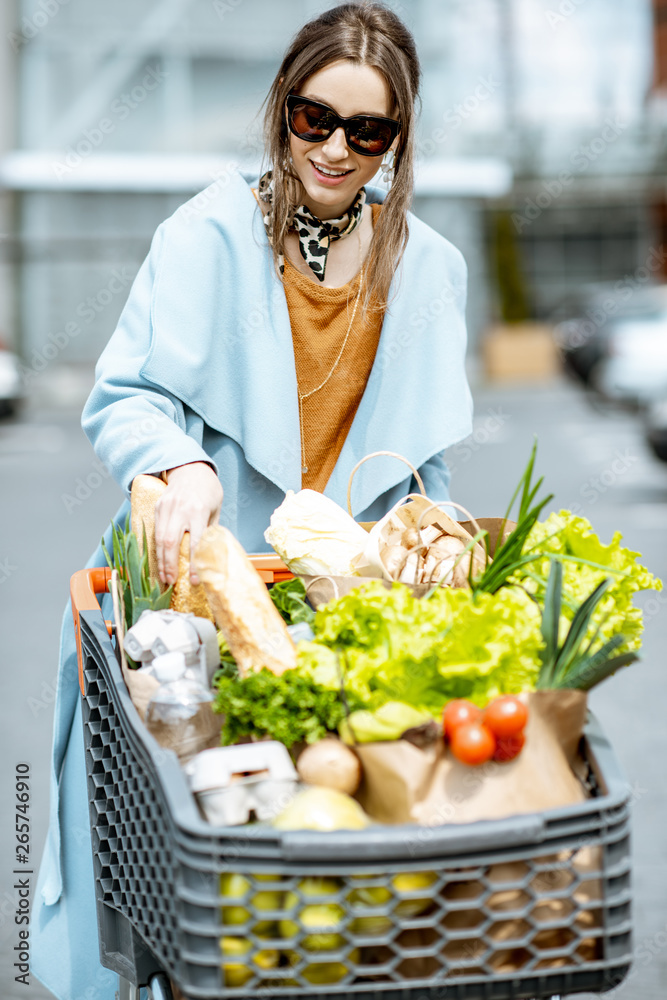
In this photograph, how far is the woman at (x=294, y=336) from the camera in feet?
7.30

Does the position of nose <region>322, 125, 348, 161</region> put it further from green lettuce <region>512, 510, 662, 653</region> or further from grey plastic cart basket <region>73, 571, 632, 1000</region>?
grey plastic cart basket <region>73, 571, 632, 1000</region>

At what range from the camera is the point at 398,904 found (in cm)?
142

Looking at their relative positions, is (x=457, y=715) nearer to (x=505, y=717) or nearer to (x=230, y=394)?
(x=505, y=717)

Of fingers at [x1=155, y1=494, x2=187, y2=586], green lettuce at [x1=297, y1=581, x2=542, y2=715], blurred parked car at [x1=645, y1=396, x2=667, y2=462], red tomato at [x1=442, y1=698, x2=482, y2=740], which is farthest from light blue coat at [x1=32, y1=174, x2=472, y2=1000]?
blurred parked car at [x1=645, y1=396, x2=667, y2=462]

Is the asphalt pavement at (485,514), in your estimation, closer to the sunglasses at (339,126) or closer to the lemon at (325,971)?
the lemon at (325,971)

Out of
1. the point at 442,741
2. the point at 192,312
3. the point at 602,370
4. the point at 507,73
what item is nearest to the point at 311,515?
the point at 192,312

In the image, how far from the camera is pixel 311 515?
6.87 feet

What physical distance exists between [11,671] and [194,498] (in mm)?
4782

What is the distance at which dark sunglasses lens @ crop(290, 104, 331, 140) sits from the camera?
220cm

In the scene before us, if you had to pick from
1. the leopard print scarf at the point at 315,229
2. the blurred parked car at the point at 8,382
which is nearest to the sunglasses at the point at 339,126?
the leopard print scarf at the point at 315,229

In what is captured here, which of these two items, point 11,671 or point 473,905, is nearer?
point 473,905

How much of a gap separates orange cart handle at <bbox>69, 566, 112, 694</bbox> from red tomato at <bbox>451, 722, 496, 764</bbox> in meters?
0.72

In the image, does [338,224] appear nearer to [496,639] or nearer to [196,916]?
[496,639]

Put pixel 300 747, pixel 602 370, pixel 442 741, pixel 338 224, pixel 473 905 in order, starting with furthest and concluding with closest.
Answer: pixel 602 370 < pixel 338 224 < pixel 300 747 < pixel 442 741 < pixel 473 905
